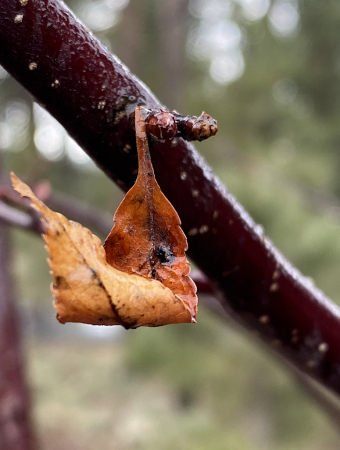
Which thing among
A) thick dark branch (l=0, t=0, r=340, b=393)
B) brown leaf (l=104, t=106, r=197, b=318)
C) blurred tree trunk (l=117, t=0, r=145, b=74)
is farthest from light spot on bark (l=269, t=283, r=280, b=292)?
blurred tree trunk (l=117, t=0, r=145, b=74)

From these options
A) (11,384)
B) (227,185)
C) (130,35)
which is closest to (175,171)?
(11,384)

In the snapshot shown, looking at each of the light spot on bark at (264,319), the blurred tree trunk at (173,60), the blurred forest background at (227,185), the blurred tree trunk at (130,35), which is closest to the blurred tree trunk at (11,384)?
the light spot on bark at (264,319)

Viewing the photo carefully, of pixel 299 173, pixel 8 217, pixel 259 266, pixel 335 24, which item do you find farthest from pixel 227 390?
pixel 335 24

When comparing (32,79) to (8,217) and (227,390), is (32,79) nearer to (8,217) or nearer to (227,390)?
(8,217)

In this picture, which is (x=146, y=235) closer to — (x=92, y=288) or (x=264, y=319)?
(x=92, y=288)

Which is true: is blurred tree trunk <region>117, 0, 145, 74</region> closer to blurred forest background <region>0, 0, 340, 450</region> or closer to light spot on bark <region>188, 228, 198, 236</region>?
blurred forest background <region>0, 0, 340, 450</region>

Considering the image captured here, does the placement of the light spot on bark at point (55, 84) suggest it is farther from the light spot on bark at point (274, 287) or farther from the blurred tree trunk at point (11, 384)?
the blurred tree trunk at point (11, 384)

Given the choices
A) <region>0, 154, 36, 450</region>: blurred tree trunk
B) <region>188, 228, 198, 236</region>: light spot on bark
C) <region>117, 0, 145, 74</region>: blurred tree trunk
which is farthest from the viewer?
<region>117, 0, 145, 74</region>: blurred tree trunk
